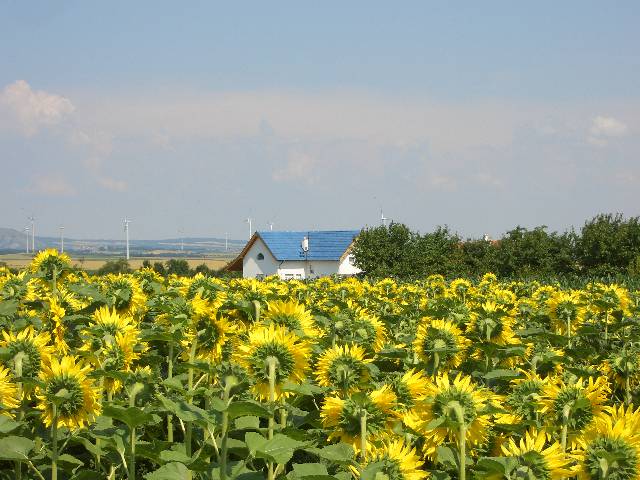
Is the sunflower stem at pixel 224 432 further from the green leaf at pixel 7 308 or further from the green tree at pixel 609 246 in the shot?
the green tree at pixel 609 246

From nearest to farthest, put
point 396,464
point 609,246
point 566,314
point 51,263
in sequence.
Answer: point 396,464 → point 51,263 → point 566,314 → point 609,246

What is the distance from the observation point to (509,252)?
41719 mm

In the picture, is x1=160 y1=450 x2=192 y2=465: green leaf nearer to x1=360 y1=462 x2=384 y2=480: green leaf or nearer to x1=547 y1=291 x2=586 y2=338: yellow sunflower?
x1=360 y1=462 x2=384 y2=480: green leaf

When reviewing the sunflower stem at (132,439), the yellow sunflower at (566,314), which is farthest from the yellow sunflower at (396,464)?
the yellow sunflower at (566,314)

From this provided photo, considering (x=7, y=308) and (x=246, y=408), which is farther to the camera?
(x=7, y=308)

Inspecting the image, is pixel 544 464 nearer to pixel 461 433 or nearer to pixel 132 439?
pixel 461 433

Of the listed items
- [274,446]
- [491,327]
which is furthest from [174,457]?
[491,327]

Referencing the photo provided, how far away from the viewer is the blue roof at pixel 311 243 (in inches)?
2427

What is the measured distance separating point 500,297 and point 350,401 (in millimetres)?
4924

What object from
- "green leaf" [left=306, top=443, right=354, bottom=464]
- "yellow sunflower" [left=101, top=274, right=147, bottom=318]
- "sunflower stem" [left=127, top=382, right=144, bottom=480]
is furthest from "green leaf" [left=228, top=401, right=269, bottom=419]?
"yellow sunflower" [left=101, top=274, right=147, bottom=318]

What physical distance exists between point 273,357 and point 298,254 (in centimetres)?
5920

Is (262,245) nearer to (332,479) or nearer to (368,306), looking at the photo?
(368,306)

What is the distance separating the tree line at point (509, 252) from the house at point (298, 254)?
555 inches

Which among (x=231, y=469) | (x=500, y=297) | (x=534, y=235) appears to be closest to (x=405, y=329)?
(x=500, y=297)
